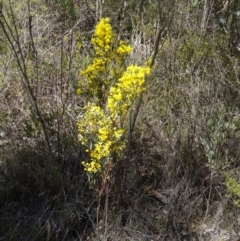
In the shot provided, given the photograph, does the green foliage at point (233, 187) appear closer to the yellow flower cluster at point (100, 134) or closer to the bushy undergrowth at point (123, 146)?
the bushy undergrowth at point (123, 146)

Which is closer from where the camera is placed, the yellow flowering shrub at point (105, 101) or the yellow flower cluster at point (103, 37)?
the yellow flowering shrub at point (105, 101)

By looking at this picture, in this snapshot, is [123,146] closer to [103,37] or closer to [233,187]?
[103,37]

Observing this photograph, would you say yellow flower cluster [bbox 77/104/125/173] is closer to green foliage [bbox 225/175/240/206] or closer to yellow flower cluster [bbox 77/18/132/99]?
yellow flower cluster [bbox 77/18/132/99]

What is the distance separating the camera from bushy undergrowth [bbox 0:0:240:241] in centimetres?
259

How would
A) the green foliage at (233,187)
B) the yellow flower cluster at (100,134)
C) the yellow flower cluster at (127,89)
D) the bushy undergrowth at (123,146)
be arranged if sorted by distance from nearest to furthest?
the yellow flower cluster at (127,89) < the yellow flower cluster at (100,134) < the bushy undergrowth at (123,146) < the green foliage at (233,187)

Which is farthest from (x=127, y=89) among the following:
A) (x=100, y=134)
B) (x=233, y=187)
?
(x=233, y=187)

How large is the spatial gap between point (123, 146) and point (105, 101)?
34cm

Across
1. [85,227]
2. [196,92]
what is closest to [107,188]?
[85,227]

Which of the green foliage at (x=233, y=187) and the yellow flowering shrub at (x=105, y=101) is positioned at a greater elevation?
the yellow flowering shrub at (x=105, y=101)

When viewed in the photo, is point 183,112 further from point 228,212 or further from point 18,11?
point 18,11

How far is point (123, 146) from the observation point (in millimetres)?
2480

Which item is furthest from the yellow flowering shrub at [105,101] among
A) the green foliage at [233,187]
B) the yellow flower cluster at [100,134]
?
the green foliage at [233,187]

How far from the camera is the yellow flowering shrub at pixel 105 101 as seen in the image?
7.63 feet

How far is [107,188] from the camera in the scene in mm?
2553
